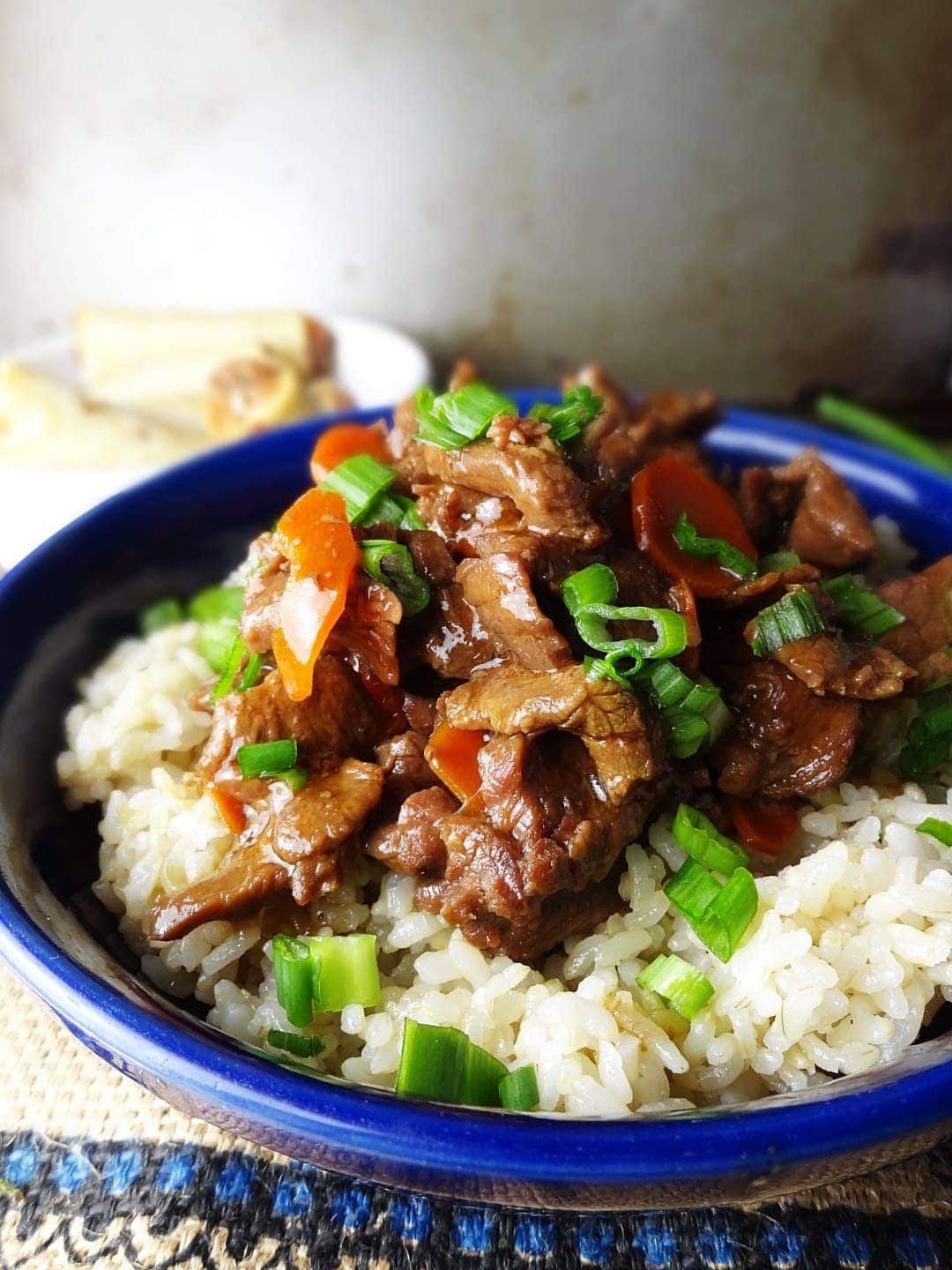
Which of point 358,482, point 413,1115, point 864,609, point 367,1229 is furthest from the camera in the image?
point 864,609

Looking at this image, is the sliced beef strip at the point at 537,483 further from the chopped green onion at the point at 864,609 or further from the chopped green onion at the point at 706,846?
the chopped green onion at the point at 864,609

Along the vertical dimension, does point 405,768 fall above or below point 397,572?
below

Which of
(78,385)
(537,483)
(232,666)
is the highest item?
(537,483)

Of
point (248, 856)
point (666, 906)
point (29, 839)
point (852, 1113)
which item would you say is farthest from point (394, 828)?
point (852, 1113)

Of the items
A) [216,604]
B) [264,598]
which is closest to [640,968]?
[264,598]

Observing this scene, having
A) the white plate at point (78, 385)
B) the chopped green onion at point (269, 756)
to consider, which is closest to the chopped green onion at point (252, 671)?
the chopped green onion at point (269, 756)

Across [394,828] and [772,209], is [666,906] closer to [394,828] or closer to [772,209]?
[394,828]

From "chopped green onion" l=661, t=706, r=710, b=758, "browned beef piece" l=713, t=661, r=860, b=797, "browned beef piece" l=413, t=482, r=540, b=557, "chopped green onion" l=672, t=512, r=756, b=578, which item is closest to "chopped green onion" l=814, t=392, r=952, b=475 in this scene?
Answer: "chopped green onion" l=672, t=512, r=756, b=578

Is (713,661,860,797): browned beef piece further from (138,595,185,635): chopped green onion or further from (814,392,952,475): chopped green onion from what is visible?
(814,392,952,475): chopped green onion

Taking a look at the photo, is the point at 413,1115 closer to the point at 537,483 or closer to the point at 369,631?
the point at 369,631
